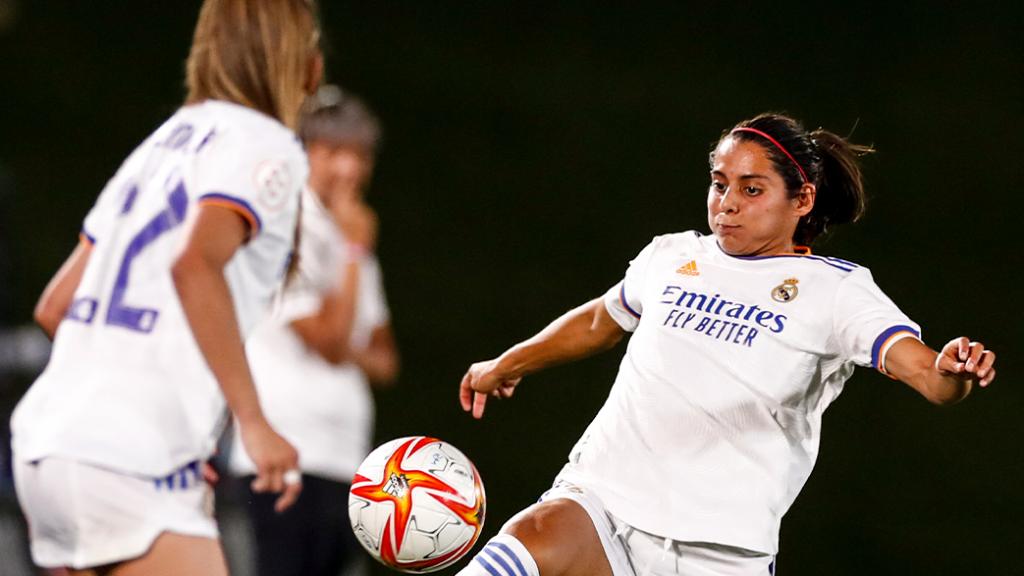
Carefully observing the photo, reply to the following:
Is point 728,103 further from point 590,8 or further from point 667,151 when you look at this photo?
point 590,8

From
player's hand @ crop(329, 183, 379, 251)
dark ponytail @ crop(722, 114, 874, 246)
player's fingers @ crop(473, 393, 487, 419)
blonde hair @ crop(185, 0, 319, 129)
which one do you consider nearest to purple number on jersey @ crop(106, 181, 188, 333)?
blonde hair @ crop(185, 0, 319, 129)

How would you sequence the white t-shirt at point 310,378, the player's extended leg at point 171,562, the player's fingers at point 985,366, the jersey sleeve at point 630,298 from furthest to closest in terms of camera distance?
the white t-shirt at point 310,378 < the jersey sleeve at point 630,298 < the player's extended leg at point 171,562 < the player's fingers at point 985,366

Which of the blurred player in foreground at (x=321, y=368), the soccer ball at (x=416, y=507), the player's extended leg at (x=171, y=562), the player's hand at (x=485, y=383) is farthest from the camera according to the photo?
the blurred player in foreground at (x=321, y=368)

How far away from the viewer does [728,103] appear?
6.02 m

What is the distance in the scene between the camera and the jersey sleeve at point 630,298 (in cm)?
297

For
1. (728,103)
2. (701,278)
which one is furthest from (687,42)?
(701,278)

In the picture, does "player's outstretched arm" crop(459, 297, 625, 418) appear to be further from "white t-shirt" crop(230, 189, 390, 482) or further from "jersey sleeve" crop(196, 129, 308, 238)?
"white t-shirt" crop(230, 189, 390, 482)

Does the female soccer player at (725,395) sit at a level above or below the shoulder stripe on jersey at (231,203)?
below

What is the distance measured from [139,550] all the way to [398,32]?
14.5 ft

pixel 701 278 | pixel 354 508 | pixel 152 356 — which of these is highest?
pixel 701 278

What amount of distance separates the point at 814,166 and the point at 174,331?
1.38 meters

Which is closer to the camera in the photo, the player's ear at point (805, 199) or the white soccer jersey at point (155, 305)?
the white soccer jersey at point (155, 305)

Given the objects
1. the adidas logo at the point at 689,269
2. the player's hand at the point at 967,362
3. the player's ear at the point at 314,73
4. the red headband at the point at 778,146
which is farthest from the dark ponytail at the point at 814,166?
the player's ear at the point at 314,73

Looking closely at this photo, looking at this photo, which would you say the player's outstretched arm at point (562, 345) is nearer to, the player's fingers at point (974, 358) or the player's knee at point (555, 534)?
the player's knee at point (555, 534)
